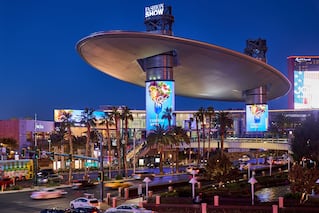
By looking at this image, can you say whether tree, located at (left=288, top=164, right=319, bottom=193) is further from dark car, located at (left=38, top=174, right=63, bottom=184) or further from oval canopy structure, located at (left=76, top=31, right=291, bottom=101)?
oval canopy structure, located at (left=76, top=31, right=291, bottom=101)

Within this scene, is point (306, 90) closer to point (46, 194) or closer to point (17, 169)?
point (17, 169)

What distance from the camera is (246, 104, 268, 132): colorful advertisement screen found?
132 meters

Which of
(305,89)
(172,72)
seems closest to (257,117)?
(172,72)

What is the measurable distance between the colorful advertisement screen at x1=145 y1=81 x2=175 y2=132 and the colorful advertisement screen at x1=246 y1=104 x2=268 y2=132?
49.1m

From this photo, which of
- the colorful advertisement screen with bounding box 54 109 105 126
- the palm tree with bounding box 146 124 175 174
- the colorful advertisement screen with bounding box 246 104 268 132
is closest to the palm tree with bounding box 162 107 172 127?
the palm tree with bounding box 146 124 175 174

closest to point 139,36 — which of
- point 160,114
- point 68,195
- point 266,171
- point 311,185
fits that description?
point 160,114

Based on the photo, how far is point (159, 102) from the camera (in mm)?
87875

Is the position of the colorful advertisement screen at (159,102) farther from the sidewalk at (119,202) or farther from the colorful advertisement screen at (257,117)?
the colorful advertisement screen at (257,117)

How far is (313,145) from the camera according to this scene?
6084cm

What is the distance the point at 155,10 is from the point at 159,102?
20238 mm

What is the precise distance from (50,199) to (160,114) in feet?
142

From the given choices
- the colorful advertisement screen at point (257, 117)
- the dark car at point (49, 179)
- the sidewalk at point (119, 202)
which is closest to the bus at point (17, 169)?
the dark car at point (49, 179)

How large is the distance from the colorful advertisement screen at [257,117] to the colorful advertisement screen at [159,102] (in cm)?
4914

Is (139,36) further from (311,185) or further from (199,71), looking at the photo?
(311,185)
